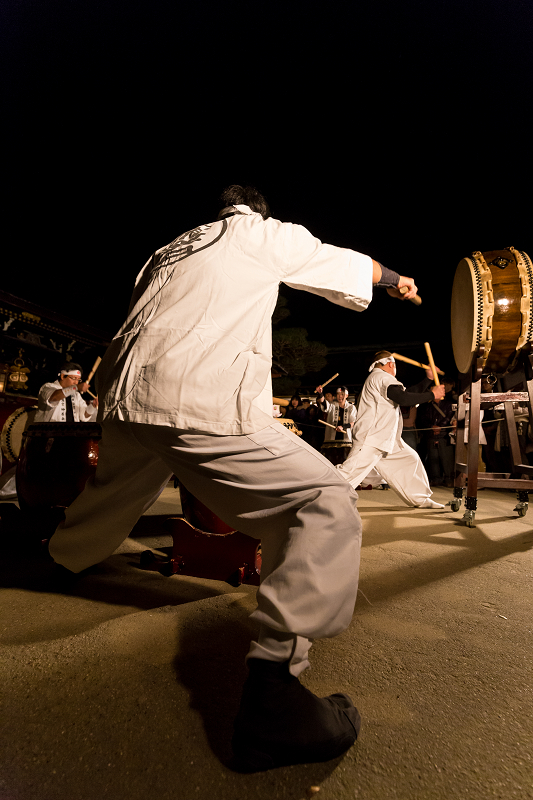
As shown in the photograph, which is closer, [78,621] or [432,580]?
[78,621]

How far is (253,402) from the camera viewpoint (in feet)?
3.34

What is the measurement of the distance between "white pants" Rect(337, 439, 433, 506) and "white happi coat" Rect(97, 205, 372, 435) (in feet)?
11.1

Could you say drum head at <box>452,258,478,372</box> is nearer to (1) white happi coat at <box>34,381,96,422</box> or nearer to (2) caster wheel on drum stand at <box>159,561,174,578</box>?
(2) caster wheel on drum stand at <box>159,561,174,578</box>

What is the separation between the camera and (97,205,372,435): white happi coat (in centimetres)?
99

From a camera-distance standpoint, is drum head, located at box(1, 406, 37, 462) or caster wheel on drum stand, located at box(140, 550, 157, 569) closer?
caster wheel on drum stand, located at box(140, 550, 157, 569)

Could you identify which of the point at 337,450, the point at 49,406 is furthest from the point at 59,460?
the point at 337,450

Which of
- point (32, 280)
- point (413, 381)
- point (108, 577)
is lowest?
point (108, 577)

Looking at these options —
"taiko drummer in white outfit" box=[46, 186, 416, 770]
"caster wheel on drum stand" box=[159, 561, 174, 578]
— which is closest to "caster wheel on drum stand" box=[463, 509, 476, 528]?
"caster wheel on drum stand" box=[159, 561, 174, 578]

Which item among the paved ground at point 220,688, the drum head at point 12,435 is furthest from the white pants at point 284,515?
the drum head at point 12,435

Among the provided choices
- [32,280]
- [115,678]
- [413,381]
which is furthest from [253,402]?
[413,381]

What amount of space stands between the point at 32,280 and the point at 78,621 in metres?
10.9

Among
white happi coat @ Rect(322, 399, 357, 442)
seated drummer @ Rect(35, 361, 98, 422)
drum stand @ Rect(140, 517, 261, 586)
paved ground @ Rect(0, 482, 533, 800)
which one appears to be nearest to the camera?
paved ground @ Rect(0, 482, 533, 800)

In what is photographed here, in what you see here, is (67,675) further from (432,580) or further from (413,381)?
(413,381)

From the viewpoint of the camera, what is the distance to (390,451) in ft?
14.2
